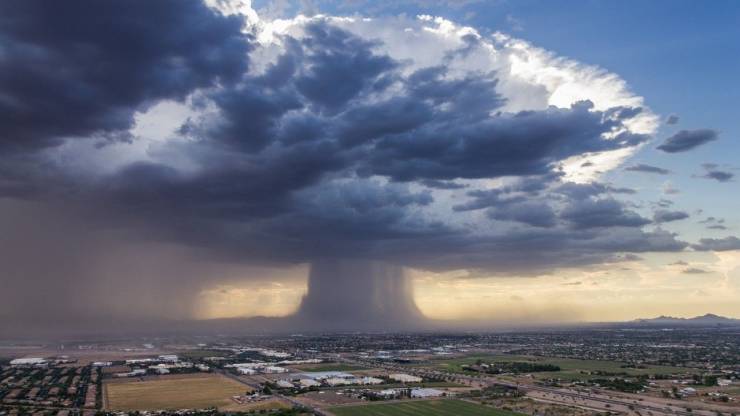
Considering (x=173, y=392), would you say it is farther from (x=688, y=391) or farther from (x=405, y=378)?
(x=688, y=391)

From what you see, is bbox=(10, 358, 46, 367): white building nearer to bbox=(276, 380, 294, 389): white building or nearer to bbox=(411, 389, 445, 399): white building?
bbox=(276, 380, 294, 389): white building

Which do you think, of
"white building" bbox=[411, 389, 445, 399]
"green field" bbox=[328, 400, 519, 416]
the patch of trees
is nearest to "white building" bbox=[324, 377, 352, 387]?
"white building" bbox=[411, 389, 445, 399]

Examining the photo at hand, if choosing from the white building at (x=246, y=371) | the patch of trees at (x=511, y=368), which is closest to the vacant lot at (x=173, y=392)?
the white building at (x=246, y=371)

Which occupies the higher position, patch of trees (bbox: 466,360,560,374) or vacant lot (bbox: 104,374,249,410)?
patch of trees (bbox: 466,360,560,374)

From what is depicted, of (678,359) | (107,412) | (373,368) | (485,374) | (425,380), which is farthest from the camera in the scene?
(678,359)

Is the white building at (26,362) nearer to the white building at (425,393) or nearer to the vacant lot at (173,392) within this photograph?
the vacant lot at (173,392)

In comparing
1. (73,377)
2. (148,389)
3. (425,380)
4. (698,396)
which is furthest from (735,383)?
(73,377)

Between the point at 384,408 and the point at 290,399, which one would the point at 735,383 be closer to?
the point at 384,408
